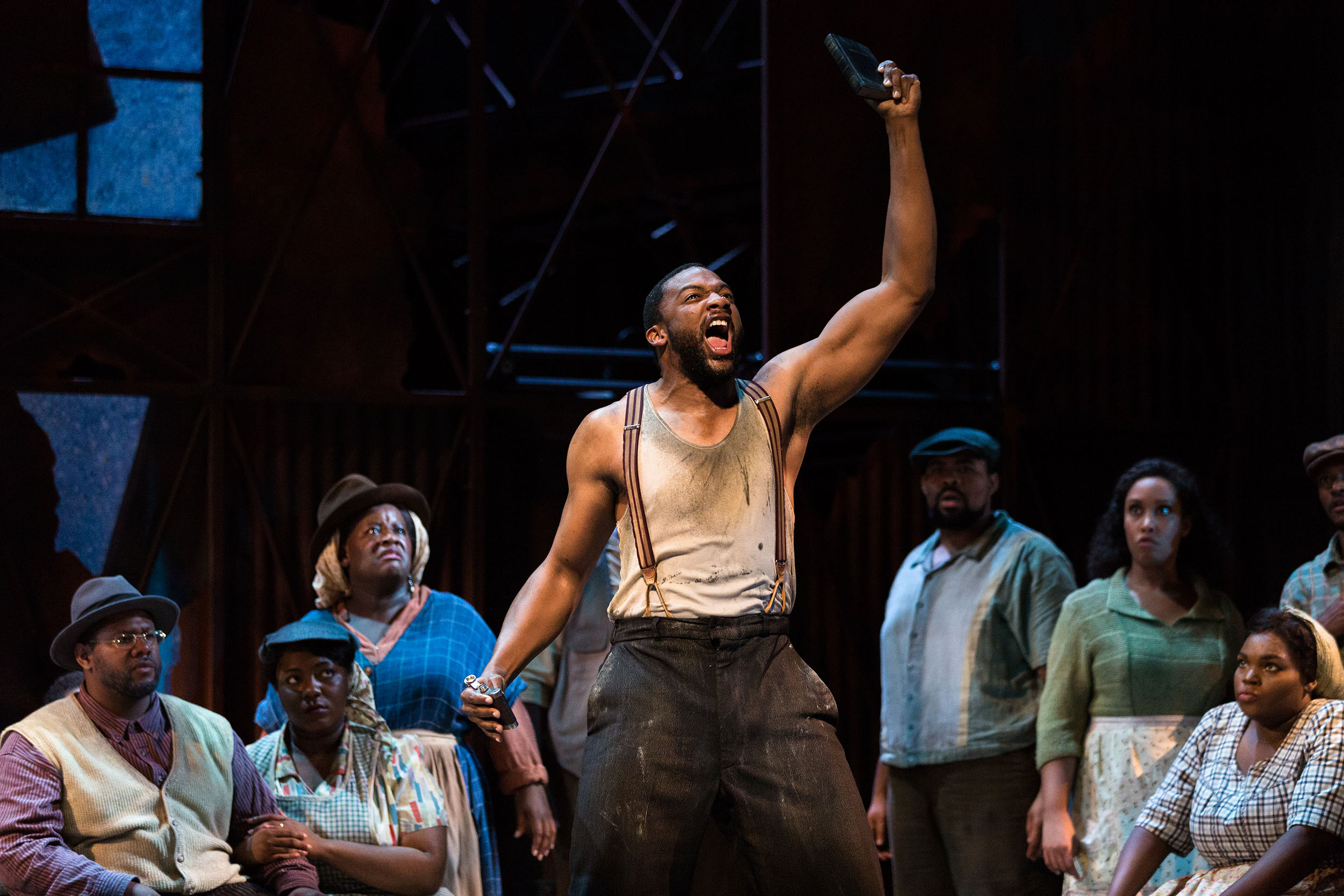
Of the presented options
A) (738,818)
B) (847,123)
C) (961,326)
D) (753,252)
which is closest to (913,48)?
(847,123)

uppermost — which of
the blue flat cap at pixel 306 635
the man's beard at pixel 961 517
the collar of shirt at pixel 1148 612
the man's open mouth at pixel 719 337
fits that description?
the man's open mouth at pixel 719 337

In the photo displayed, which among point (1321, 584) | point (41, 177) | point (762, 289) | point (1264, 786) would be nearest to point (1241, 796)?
point (1264, 786)

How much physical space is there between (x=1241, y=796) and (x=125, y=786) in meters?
3.12

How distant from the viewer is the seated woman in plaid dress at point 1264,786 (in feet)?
13.3

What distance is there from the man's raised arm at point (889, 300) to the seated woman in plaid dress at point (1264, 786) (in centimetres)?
185

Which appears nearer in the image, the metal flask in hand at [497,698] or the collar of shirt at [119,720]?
the metal flask in hand at [497,698]

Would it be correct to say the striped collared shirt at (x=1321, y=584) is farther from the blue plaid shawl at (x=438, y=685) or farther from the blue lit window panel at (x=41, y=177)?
the blue lit window panel at (x=41, y=177)

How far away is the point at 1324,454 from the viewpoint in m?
4.88

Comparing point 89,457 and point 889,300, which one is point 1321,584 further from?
point 89,457

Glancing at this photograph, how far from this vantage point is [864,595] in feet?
23.6

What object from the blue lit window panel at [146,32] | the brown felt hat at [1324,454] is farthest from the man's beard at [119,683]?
the brown felt hat at [1324,454]

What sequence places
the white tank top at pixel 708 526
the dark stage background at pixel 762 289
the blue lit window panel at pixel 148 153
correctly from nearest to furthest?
the white tank top at pixel 708 526 → the dark stage background at pixel 762 289 → the blue lit window panel at pixel 148 153

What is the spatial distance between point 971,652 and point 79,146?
4290 mm

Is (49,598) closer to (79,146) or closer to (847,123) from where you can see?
(79,146)
